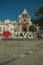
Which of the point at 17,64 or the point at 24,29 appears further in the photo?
the point at 24,29

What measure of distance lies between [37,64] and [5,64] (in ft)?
4.12

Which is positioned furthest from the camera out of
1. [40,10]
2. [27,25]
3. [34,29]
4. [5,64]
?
[27,25]

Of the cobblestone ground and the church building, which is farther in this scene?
the church building

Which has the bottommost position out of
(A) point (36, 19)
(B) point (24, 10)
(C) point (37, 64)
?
(C) point (37, 64)

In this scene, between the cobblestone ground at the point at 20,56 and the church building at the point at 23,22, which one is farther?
the church building at the point at 23,22

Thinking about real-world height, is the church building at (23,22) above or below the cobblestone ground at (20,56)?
above

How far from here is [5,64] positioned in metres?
8.18

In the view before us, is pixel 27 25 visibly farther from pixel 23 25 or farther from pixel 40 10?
pixel 40 10

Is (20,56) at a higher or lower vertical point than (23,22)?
lower

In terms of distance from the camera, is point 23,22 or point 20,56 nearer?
point 20,56

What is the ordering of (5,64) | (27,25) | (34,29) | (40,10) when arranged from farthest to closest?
1. (27,25)
2. (34,29)
3. (40,10)
4. (5,64)

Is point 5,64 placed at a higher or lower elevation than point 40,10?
Result: lower

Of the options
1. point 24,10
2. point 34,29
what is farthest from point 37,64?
point 24,10

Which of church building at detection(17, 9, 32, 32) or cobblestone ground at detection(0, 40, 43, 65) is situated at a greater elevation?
→ church building at detection(17, 9, 32, 32)
